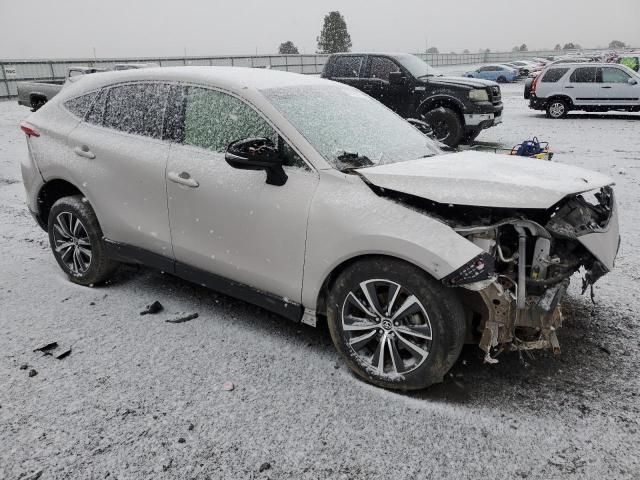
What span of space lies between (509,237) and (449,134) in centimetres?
818

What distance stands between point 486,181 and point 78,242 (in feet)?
10.7

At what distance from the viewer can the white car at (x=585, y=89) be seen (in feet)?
50.3

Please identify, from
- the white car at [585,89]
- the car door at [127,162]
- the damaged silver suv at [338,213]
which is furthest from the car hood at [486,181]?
the white car at [585,89]

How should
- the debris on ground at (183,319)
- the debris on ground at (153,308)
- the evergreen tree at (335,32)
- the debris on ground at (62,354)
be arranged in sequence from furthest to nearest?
the evergreen tree at (335,32) < the debris on ground at (153,308) < the debris on ground at (183,319) < the debris on ground at (62,354)

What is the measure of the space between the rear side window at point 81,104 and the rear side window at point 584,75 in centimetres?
1591

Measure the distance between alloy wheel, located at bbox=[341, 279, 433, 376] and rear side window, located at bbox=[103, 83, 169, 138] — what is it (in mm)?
1927

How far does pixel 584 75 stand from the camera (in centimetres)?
1574

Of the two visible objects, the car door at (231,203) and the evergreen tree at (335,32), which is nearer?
the car door at (231,203)

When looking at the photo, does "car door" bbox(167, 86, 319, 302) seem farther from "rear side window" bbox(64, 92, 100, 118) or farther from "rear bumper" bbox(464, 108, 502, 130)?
"rear bumper" bbox(464, 108, 502, 130)

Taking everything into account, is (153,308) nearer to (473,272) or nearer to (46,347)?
(46,347)

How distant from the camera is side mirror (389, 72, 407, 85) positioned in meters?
10.7

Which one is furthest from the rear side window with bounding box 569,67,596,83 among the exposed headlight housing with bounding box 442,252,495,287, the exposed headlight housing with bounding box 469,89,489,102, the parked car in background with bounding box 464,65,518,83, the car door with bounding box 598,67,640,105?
the parked car in background with bounding box 464,65,518,83

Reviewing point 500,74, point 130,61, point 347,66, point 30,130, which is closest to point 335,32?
point 500,74

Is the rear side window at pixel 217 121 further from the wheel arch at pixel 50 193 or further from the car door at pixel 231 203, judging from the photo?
the wheel arch at pixel 50 193
